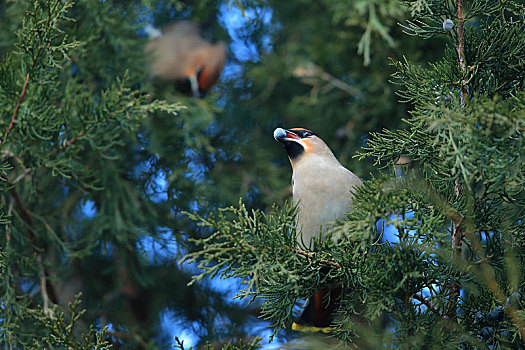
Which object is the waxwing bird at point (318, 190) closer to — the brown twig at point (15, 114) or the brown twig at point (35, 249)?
the brown twig at point (15, 114)

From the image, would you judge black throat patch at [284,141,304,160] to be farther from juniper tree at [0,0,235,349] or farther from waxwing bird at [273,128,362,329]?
juniper tree at [0,0,235,349]

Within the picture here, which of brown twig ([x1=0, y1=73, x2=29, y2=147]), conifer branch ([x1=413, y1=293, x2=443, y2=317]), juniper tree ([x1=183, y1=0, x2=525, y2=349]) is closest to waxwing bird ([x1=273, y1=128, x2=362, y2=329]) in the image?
juniper tree ([x1=183, y1=0, x2=525, y2=349])

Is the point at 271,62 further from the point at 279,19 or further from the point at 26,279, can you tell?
the point at 26,279

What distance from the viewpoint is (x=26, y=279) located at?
3.40 metres

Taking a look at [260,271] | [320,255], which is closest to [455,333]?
[320,255]

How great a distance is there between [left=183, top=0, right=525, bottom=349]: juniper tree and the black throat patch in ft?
3.76

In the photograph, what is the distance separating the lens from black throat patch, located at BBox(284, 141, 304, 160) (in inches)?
134

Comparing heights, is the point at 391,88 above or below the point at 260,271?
above

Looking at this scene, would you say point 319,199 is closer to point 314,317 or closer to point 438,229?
point 314,317

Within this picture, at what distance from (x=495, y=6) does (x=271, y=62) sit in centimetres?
314

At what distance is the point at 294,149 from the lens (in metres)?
3.44

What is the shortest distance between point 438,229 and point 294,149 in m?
1.49

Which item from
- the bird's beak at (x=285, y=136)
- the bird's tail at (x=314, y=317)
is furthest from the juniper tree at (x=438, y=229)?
the bird's beak at (x=285, y=136)

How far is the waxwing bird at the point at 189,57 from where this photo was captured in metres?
4.97
